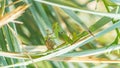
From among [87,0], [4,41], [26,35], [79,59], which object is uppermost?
[87,0]

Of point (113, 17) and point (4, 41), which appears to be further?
point (4, 41)

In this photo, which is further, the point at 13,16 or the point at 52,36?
the point at 52,36

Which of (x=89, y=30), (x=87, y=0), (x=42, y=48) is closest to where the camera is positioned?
(x=89, y=30)

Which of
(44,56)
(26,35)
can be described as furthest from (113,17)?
(26,35)

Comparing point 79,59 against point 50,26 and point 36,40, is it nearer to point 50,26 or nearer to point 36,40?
point 50,26

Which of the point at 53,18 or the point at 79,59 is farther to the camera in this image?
the point at 53,18

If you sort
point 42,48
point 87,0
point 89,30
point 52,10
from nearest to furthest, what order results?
point 89,30
point 42,48
point 52,10
point 87,0

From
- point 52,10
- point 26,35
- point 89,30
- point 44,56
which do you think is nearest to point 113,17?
point 89,30

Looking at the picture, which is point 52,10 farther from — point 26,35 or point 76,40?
point 76,40

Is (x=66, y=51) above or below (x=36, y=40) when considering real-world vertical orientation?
below
